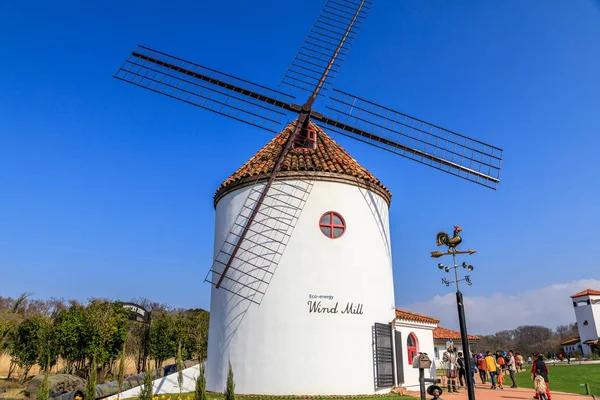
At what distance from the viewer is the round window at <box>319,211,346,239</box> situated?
1406cm

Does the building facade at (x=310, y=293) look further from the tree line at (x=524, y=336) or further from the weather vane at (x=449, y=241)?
the tree line at (x=524, y=336)

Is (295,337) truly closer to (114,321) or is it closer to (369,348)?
(369,348)

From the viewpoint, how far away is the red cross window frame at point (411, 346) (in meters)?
16.4

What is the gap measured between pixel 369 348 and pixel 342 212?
4585mm

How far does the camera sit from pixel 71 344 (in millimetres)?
24359

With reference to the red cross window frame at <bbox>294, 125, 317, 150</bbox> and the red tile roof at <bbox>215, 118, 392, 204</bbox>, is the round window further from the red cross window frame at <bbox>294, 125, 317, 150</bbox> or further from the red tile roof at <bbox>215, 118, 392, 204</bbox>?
the red cross window frame at <bbox>294, 125, 317, 150</bbox>

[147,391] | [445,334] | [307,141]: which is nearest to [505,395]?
[147,391]

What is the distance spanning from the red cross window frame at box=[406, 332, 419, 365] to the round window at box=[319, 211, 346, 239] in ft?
18.9

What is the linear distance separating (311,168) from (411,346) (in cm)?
839

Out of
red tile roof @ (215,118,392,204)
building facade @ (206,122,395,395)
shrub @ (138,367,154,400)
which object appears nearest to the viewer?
shrub @ (138,367,154,400)

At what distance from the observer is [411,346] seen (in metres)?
16.5

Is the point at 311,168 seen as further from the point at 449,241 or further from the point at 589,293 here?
the point at 589,293

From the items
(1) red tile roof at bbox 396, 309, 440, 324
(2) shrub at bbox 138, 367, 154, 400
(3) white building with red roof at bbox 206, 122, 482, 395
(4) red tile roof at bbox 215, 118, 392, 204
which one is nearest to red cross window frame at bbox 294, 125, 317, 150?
(4) red tile roof at bbox 215, 118, 392, 204

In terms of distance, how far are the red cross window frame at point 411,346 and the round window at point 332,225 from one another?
5.77 metres
